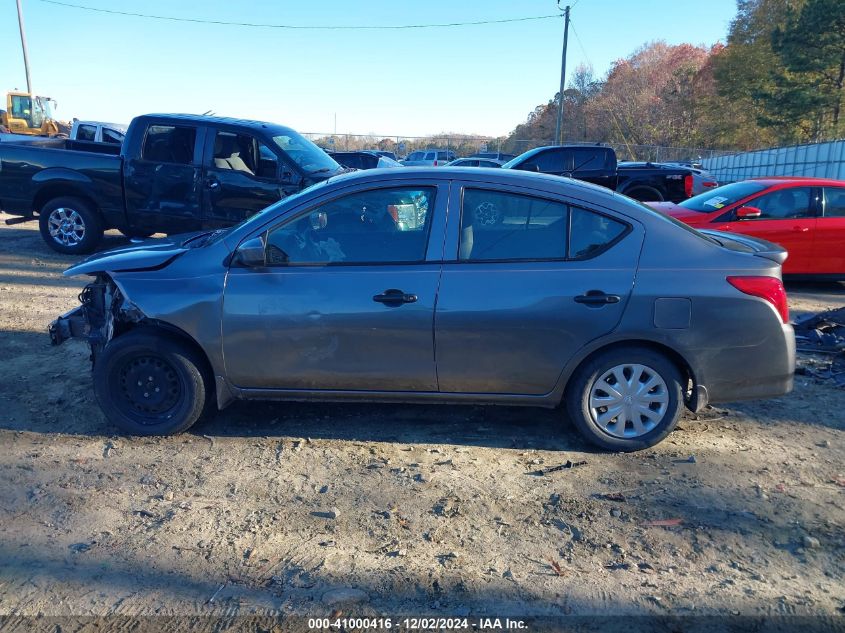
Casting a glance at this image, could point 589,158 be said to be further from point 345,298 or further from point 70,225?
point 345,298

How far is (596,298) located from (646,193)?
1131 cm

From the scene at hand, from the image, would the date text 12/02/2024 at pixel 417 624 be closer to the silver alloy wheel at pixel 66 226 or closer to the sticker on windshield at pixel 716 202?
the sticker on windshield at pixel 716 202

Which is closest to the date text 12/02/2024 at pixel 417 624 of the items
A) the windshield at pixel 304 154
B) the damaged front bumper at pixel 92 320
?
Result: the damaged front bumper at pixel 92 320

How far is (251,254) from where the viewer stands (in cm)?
403

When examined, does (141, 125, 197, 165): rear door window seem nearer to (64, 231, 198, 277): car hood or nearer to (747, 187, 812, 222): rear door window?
(64, 231, 198, 277): car hood

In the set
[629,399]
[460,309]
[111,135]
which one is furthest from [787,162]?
[460,309]

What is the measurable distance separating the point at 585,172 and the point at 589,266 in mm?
10843

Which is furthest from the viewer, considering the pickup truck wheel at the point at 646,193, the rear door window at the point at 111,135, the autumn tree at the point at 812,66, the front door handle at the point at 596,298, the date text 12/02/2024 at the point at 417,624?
the autumn tree at the point at 812,66

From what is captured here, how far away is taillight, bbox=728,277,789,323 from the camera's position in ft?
12.9

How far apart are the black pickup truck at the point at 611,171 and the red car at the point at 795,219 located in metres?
5.07

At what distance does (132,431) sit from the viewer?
14.0 ft

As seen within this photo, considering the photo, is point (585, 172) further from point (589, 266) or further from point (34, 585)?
point (34, 585)

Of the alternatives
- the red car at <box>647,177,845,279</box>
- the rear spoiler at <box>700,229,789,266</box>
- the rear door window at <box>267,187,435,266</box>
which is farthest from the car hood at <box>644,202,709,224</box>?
the rear door window at <box>267,187,435,266</box>

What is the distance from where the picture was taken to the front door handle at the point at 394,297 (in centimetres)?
396
